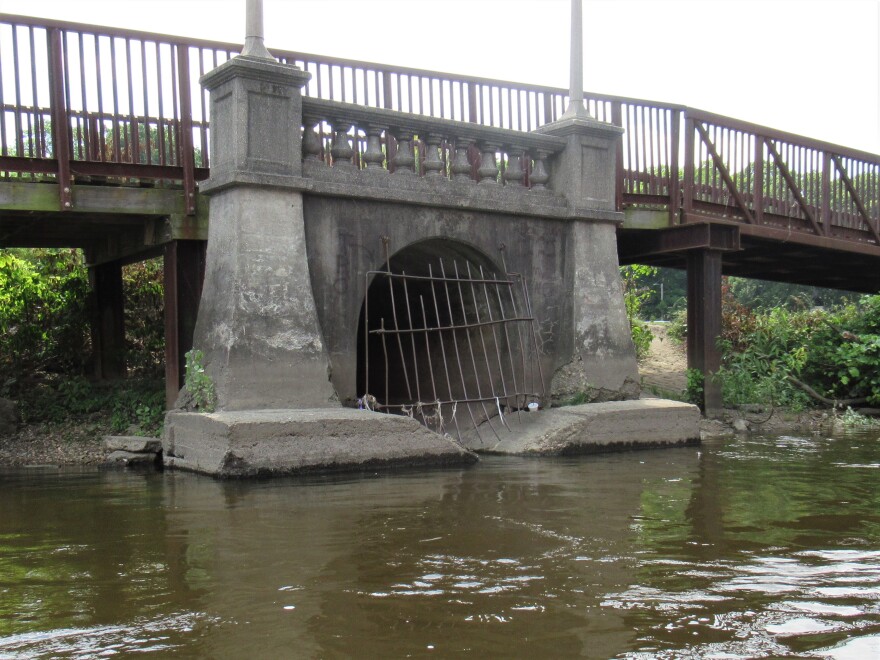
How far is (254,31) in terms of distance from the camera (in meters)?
8.22

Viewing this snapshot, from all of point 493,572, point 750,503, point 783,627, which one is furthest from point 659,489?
point 783,627

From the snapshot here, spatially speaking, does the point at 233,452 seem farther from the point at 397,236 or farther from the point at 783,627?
the point at 783,627

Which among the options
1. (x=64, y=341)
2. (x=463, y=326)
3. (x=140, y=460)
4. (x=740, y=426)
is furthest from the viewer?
(x=740, y=426)

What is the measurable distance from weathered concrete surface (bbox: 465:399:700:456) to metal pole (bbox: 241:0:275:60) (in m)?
4.23

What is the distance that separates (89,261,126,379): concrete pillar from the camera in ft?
37.1

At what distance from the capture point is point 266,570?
13.9ft

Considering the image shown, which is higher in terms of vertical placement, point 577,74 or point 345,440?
point 577,74

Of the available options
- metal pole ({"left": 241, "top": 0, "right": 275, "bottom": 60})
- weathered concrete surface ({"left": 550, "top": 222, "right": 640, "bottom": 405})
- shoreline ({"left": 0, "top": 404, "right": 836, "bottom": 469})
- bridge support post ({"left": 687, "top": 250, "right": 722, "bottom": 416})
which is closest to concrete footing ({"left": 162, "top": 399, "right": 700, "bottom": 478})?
weathered concrete surface ({"left": 550, "top": 222, "right": 640, "bottom": 405})

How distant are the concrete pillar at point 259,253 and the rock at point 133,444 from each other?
3.47 ft

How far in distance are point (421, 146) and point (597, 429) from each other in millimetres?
3361

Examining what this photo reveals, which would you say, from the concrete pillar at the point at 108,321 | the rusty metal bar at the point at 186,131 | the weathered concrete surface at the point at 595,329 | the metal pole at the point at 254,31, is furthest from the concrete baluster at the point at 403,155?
the concrete pillar at the point at 108,321

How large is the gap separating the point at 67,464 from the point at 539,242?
5.22 m

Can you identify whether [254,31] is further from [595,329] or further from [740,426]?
[740,426]

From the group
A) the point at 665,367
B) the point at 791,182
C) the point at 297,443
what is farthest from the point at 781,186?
the point at 297,443
